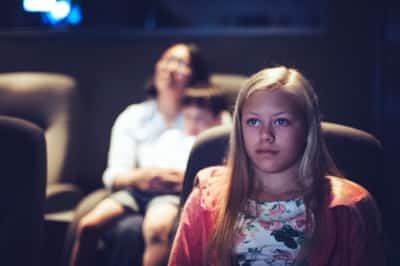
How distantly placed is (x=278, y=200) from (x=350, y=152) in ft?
0.88

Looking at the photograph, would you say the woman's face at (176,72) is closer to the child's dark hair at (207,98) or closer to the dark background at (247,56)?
the child's dark hair at (207,98)

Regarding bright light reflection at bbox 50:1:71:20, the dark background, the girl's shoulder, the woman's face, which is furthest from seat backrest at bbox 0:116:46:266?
bright light reflection at bbox 50:1:71:20

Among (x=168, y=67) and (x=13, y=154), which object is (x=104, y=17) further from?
(x=13, y=154)

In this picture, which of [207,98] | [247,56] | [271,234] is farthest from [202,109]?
[271,234]

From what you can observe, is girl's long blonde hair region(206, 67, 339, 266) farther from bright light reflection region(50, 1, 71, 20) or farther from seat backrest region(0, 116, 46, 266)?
bright light reflection region(50, 1, 71, 20)

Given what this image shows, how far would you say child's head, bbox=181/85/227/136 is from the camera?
2617mm

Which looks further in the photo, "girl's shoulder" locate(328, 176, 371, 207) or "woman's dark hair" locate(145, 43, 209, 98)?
"woman's dark hair" locate(145, 43, 209, 98)

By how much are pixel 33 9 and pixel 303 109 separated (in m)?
2.28

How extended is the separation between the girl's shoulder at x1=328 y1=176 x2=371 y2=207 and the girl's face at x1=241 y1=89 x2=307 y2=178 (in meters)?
0.13

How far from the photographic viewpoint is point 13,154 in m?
1.68

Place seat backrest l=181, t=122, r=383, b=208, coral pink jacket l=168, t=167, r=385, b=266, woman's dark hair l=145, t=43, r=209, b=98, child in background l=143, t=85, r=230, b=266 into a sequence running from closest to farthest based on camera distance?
coral pink jacket l=168, t=167, r=385, b=266, seat backrest l=181, t=122, r=383, b=208, child in background l=143, t=85, r=230, b=266, woman's dark hair l=145, t=43, r=209, b=98

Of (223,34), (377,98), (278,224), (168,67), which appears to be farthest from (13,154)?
(377,98)

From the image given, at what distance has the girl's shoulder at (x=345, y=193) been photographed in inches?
58.6

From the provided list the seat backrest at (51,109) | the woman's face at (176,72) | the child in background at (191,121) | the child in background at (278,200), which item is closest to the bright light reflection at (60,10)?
the seat backrest at (51,109)
